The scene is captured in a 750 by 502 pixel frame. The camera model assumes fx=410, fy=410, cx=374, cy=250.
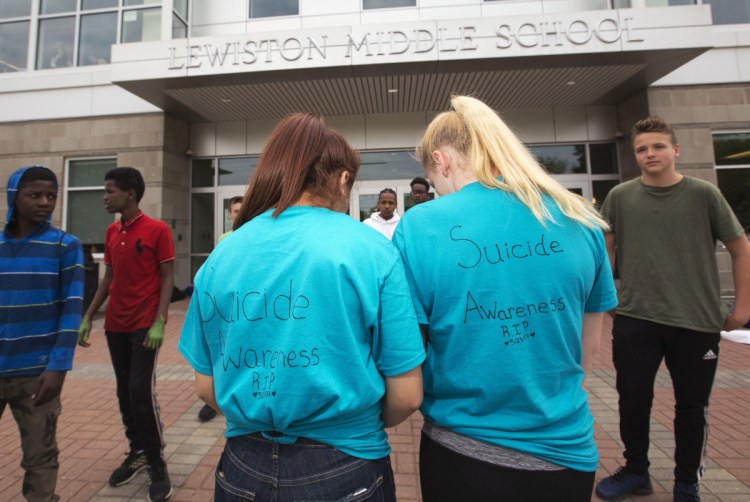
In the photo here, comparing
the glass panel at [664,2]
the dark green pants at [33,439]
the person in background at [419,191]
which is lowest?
the dark green pants at [33,439]

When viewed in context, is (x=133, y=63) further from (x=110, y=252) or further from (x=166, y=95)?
(x=110, y=252)

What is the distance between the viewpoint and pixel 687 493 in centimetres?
232

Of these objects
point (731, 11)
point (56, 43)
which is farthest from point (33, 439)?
point (731, 11)

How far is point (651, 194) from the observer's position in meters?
2.48

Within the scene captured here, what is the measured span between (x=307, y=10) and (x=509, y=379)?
11.8 metres

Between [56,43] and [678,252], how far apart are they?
46.4 ft

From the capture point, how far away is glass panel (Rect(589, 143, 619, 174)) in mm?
10539

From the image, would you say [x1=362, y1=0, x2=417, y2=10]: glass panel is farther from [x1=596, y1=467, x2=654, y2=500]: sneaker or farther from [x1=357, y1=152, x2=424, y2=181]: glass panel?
[x1=596, y1=467, x2=654, y2=500]: sneaker

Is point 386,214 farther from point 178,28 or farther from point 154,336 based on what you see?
point 178,28

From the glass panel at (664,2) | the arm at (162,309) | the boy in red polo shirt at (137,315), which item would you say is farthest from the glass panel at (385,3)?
the arm at (162,309)

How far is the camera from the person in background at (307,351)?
1.02 meters

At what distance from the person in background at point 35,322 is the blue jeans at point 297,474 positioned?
1.62 metres

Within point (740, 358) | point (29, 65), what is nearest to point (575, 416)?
point (740, 358)

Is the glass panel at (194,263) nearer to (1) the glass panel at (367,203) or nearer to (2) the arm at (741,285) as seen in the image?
(1) the glass panel at (367,203)
